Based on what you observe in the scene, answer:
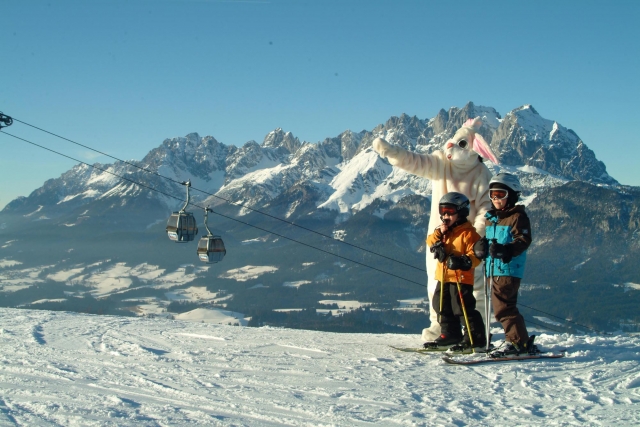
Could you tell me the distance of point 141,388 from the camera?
5.22 m

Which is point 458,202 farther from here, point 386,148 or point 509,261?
point 386,148

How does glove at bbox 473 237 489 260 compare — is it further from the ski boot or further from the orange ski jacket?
the ski boot

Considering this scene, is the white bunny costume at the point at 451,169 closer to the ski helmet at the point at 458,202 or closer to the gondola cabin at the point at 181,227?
the ski helmet at the point at 458,202

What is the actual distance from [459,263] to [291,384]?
87.2 inches

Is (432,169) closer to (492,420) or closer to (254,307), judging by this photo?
(492,420)

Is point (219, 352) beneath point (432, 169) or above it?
beneath

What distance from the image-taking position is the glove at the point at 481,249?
626cm

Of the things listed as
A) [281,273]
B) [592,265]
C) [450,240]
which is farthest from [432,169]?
[592,265]

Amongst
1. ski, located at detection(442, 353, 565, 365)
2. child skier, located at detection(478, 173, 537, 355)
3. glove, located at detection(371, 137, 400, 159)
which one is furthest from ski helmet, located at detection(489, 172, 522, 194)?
glove, located at detection(371, 137, 400, 159)

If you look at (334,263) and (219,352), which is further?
(334,263)

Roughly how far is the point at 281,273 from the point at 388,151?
175m

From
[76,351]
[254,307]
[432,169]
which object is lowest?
[254,307]

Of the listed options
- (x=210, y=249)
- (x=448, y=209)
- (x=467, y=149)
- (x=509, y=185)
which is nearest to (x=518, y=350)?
(x=448, y=209)

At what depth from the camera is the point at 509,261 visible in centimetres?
651
